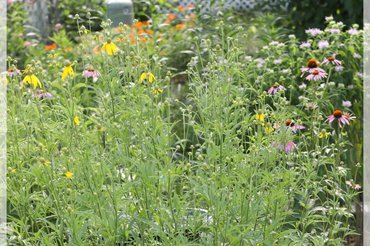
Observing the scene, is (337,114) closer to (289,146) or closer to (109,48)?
(289,146)

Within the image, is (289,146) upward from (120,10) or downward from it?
downward

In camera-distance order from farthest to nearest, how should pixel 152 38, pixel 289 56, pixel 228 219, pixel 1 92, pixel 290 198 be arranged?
pixel 152 38, pixel 289 56, pixel 1 92, pixel 290 198, pixel 228 219

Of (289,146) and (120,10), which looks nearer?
(289,146)

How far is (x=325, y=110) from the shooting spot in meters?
3.72

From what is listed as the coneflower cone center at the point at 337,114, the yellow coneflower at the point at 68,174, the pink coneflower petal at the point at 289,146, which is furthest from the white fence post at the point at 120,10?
the yellow coneflower at the point at 68,174

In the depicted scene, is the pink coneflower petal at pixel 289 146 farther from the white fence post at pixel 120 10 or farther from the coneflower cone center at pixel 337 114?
the white fence post at pixel 120 10

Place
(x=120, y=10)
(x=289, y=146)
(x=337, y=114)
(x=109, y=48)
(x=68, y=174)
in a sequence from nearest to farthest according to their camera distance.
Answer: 1. (x=68, y=174)
2. (x=109, y=48)
3. (x=289, y=146)
4. (x=337, y=114)
5. (x=120, y=10)

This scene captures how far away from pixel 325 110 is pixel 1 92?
5.45ft

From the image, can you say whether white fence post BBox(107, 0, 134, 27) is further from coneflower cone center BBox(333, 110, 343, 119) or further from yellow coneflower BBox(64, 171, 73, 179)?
yellow coneflower BBox(64, 171, 73, 179)

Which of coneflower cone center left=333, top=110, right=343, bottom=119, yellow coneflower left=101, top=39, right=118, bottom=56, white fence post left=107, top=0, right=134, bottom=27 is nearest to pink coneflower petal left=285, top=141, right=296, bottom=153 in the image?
coneflower cone center left=333, top=110, right=343, bottom=119

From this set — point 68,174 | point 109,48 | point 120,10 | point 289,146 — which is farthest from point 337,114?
point 120,10

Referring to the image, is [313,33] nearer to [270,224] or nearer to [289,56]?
[289,56]

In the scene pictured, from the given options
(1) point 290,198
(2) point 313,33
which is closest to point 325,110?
(2) point 313,33

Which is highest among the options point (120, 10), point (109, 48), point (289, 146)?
point (109, 48)
